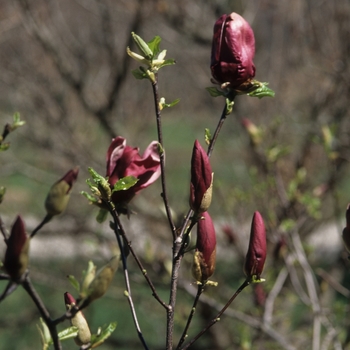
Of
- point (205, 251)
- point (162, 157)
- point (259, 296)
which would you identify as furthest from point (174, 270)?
point (259, 296)

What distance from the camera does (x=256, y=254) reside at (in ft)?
3.22

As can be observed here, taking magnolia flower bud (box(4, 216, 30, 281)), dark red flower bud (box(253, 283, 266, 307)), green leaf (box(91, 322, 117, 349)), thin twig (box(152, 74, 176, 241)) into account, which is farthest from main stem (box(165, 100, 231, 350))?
dark red flower bud (box(253, 283, 266, 307))

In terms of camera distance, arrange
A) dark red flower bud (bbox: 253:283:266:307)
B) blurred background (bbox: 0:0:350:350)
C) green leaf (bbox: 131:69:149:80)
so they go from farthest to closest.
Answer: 1. blurred background (bbox: 0:0:350:350)
2. dark red flower bud (bbox: 253:283:266:307)
3. green leaf (bbox: 131:69:149:80)

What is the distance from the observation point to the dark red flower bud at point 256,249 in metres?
0.96

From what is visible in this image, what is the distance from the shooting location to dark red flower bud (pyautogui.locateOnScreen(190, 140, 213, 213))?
0.92 m

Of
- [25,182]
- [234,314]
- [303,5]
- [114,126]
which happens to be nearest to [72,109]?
[114,126]

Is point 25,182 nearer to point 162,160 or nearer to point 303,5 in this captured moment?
point 303,5

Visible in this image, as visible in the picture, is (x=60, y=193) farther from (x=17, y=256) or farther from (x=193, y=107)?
(x=193, y=107)

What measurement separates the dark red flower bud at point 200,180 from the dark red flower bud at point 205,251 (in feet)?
0.14

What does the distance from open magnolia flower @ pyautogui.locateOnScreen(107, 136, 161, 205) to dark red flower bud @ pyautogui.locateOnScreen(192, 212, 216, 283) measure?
151 millimetres

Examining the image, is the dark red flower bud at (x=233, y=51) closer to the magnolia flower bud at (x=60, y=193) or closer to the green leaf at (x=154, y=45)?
the green leaf at (x=154, y=45)

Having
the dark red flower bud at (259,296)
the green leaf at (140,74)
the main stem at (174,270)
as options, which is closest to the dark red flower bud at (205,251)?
the main stem at (174,270)

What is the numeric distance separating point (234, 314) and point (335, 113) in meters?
2.10

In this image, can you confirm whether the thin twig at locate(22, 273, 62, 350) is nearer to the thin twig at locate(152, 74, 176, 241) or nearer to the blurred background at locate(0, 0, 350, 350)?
the thin twig at locate(152, 74, 176, 241)
